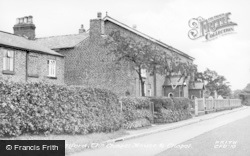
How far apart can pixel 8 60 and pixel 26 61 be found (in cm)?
201

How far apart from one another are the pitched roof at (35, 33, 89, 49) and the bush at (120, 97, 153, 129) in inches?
631

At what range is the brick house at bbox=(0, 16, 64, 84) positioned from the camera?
2714 centimetres

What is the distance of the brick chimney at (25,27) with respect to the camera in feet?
123

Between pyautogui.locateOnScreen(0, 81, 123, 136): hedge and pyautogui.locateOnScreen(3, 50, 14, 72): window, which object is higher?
pyautogui.locateOnScreen(3, 50, 14, 72): window

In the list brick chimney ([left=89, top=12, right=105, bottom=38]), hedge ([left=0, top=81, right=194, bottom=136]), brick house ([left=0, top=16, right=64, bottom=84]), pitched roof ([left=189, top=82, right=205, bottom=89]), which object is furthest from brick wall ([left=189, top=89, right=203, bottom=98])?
hedge ([left=0, top=81, right=194, bottom=136])

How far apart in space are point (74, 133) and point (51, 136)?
162 centimetres

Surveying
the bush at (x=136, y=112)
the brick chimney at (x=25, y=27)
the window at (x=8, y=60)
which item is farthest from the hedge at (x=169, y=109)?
the brick chimney at (x=25, y=27)

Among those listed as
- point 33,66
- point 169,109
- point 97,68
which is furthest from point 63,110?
point 97,68

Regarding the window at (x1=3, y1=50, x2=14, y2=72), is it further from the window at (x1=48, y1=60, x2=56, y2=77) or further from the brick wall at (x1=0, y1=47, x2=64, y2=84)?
the window at (x1=48, y1=60, x2=56, y2=77)

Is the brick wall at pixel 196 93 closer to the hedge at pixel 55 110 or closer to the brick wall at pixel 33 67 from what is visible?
the brick wall at pixel 33 67

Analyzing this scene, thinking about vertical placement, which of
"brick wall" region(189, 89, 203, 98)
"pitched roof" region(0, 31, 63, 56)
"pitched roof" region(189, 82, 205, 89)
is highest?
"pitched roof" region(0, 31, 63, 56)

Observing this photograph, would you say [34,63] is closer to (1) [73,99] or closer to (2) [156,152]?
(1) [73,99]

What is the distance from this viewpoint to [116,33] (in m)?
28.8

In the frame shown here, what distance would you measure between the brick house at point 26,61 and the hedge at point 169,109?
8405 millimetres
